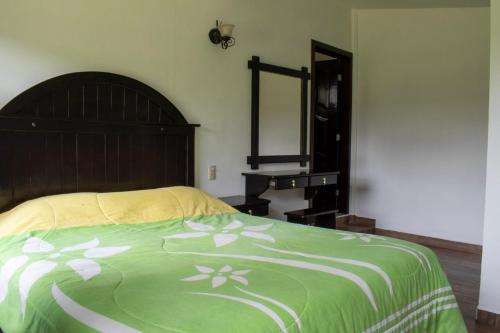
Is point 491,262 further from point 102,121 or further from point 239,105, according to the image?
point 102,121

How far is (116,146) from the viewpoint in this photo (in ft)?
9.61

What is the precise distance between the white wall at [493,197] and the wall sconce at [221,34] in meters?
1.84

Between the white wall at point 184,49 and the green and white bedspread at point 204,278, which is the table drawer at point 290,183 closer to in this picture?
the white wall at point 184,49

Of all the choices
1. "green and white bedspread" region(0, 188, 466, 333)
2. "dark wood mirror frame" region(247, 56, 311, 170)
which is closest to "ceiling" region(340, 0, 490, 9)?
"dark wood mirror frame" region(247, 56, 311, 170)

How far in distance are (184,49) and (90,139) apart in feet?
3.49

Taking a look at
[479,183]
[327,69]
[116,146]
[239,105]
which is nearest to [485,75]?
[479,183]

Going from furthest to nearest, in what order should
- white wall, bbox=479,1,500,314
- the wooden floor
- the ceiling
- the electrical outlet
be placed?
the ceiling
the electrical outlet
the wooden floor
white wall, bbox=479,1,500,314

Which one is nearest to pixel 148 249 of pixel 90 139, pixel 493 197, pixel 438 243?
pixel 90 139

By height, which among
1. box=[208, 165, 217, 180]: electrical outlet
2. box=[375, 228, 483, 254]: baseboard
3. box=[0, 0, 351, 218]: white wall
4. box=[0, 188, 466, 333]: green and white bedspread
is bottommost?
box=[375, 228, 483, 254]: baseboard

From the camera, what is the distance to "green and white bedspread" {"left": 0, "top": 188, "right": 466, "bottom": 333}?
1278 millimetres

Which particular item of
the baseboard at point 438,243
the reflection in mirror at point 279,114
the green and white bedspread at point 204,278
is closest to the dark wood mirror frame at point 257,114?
the reflection in mirror at point 279,114

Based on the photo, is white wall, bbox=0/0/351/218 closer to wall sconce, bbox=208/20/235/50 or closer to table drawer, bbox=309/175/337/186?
wall sconce, bbox=208/20/235/50

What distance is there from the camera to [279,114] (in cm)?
425

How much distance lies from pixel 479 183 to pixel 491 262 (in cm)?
196
